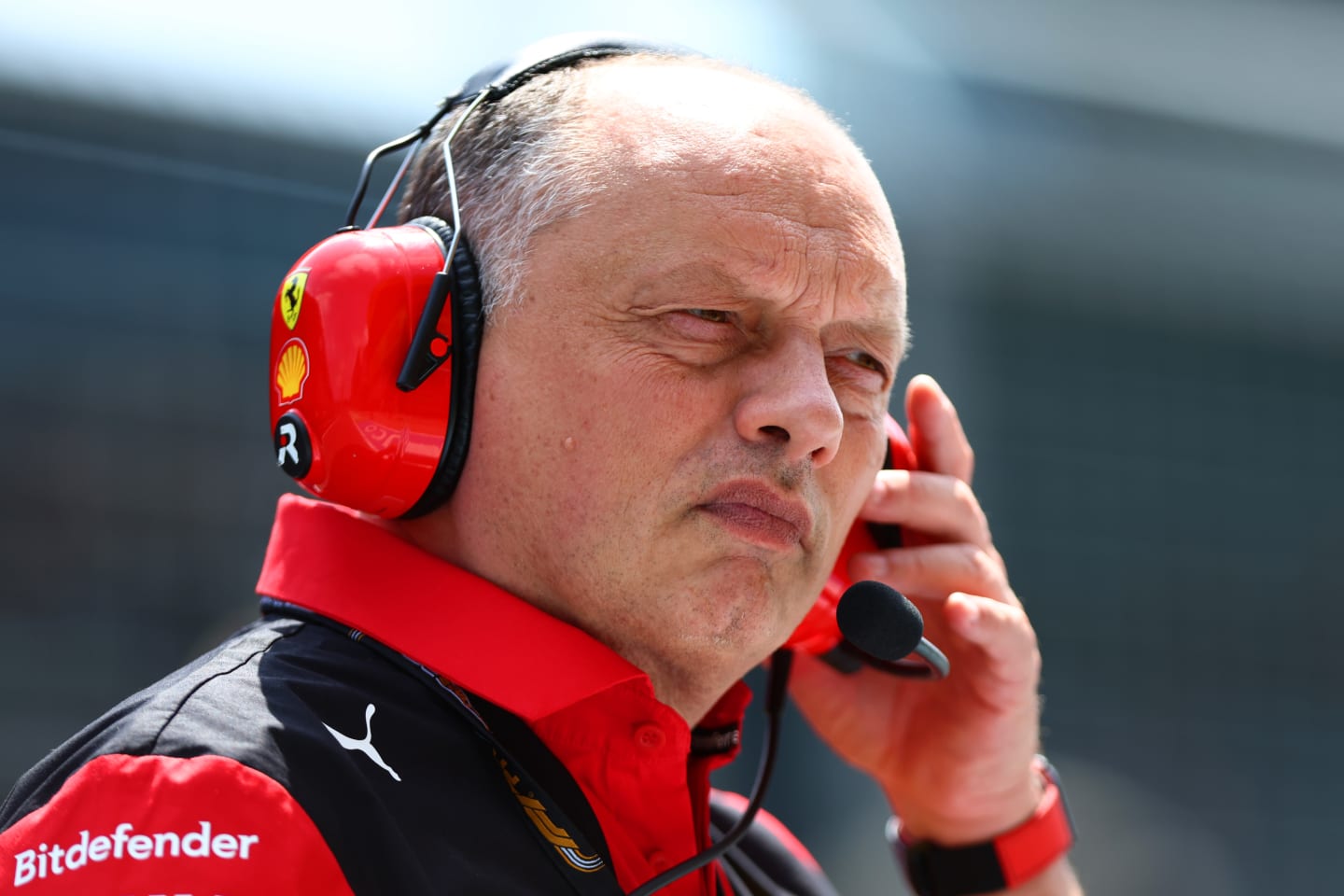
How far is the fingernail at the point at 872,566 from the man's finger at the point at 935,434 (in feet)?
0.61

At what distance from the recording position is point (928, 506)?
5.84 ft

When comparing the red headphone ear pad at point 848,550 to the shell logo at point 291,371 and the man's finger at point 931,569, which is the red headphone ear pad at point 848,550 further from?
the shell logo at point 291,371

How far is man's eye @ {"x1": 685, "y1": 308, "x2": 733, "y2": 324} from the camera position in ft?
4.54

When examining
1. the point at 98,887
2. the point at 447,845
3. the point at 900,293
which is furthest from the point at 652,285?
the point at 98,887

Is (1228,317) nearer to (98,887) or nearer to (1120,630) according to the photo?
(1120,630)

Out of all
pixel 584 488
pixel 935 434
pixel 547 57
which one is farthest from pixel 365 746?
pixel 935 434

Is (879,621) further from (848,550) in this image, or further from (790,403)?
(848,550)

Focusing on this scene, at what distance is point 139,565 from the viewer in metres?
5.83

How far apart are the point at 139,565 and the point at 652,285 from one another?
16.6 ft

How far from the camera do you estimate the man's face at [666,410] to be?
4.38ft

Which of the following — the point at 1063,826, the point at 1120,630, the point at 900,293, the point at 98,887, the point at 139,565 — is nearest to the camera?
the point at 98,887

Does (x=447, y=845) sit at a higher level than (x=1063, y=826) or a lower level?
higher

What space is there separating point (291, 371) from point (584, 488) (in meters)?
0.34

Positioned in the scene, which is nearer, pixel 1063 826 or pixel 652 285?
pixel 652 285
